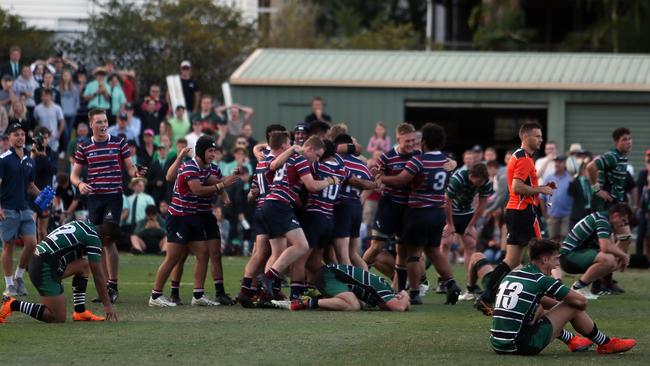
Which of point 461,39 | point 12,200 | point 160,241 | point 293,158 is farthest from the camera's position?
point 461,39

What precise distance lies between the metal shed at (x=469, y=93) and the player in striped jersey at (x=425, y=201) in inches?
551

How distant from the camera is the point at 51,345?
11633 mm

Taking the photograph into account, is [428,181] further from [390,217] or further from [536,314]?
[536,314]

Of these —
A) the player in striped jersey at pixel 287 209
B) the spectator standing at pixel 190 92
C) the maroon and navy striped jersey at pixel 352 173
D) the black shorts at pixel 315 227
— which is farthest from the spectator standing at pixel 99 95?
the player in striped jersey at pixel 287 209

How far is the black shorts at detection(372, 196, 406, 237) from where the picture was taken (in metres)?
16.1

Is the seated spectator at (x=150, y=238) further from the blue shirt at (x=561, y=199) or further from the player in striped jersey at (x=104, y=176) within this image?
the player in striped jersey at (x=104, y=176)

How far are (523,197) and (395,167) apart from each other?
1491 mm

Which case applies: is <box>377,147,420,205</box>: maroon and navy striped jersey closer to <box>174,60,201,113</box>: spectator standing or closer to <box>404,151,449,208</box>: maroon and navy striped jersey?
<box>404,151,449,208</box>: maroon and navy striped jersey

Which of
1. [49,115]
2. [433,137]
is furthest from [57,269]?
[49,115]

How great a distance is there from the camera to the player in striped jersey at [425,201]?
15711mm

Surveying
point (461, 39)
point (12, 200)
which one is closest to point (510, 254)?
point (12, 200)

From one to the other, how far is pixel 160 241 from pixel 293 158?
999 cm

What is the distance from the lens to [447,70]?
3073 cm

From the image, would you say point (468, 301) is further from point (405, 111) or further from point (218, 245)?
point (405, 111)
